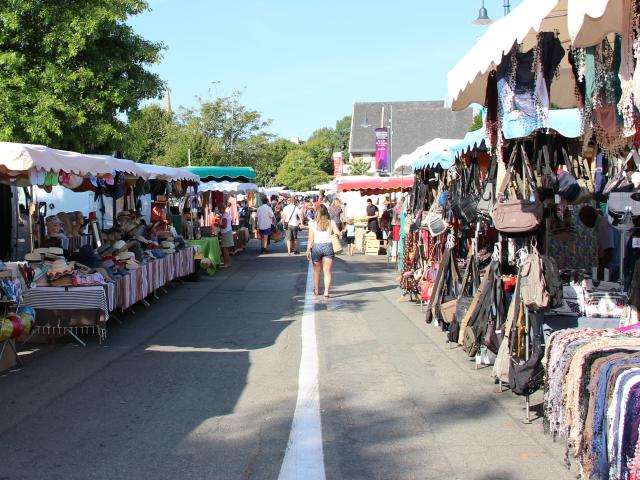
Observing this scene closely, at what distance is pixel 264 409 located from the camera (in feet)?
19.7

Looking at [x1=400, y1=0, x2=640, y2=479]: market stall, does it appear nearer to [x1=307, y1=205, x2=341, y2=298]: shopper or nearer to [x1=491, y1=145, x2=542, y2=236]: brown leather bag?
[x1=491, y1=145, x2=542, y2=236]: brown leather bag

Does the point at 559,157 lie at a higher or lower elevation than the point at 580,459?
higher

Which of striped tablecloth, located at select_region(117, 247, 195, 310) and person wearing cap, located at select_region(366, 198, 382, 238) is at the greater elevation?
person wearing cap, located at select_region(366, 198, 382, 238)

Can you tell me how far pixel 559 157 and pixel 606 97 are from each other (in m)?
2.52

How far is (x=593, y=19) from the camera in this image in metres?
3.92

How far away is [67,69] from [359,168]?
4642cm

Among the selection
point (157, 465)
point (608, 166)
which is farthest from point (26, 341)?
point (608, 166)

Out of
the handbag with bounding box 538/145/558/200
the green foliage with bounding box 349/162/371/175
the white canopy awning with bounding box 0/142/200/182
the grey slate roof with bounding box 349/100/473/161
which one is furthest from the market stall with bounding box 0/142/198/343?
the green foliage with bounding box 349/162/371/175

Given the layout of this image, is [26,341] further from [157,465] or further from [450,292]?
[450,292]

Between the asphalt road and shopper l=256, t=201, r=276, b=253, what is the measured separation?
1283 centimetres

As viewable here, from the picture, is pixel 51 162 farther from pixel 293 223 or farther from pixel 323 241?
pixel 293 223

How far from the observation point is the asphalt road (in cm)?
475

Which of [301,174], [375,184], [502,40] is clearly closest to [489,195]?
[502,40]

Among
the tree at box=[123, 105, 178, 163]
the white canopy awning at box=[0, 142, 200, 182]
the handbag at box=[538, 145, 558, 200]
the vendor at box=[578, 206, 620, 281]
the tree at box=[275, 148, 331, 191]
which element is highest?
the tree at box=[123, 105, 178, 163]
